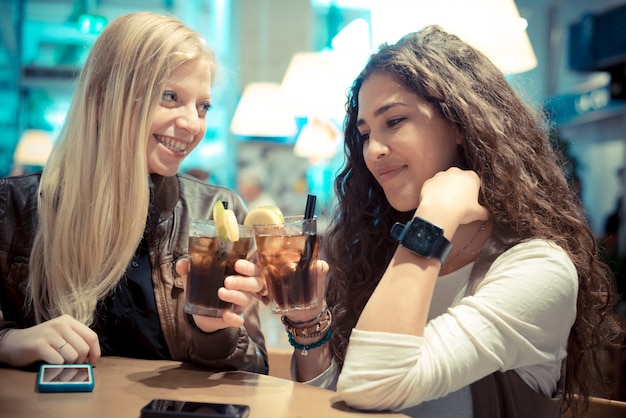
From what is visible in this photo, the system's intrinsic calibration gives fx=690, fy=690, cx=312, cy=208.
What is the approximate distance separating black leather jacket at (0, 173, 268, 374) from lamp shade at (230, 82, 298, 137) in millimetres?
3844

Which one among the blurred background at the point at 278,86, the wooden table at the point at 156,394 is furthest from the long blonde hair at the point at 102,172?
the blurred background at the point at 278,86

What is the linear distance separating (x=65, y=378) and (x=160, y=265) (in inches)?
23.7

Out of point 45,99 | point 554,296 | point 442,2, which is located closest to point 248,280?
point 554,296

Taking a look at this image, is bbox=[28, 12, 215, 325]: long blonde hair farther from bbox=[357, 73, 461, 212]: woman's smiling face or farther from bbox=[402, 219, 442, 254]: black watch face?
bbox=[402, 219, 442, 254]: black watch face

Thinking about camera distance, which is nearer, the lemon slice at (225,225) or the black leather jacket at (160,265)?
the lemon slice at (225,225)

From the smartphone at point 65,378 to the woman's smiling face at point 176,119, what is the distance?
2.30 ft

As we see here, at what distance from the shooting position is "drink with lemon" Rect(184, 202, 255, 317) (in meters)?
1.56

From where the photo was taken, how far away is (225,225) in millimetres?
1544

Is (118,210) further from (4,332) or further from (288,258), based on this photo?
(288,258)

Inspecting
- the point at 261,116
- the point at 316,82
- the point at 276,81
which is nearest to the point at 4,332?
the point at 316,82

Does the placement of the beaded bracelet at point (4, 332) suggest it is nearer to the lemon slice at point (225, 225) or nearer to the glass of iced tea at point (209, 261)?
the glass of iced tea at point (209, 261)

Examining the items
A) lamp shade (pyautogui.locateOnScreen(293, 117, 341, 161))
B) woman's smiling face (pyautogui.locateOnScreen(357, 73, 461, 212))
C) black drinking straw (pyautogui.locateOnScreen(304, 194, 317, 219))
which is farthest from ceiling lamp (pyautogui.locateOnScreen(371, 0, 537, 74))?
lamp shade (pyautogui.locateOnScreen(293, 117, 341, 161))

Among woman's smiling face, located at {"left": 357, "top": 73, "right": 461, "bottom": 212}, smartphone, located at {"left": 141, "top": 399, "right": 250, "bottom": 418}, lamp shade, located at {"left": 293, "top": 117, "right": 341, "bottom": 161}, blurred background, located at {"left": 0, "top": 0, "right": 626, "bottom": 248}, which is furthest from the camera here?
blurred background, located at {"left": 0, "top": 0, "right": 626, "bottom": 248}

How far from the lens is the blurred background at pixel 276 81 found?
306 inches
